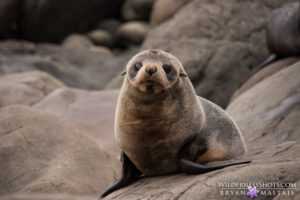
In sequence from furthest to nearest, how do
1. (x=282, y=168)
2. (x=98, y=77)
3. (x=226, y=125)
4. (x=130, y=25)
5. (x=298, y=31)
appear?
(x=130, y=25)
(x=98, y=77)
(x=298, y=31)
(x=226, y=125)
(x=282, y=168)

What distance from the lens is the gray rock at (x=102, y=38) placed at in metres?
17.0

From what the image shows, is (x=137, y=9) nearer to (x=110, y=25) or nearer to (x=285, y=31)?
(x=110, y=25)

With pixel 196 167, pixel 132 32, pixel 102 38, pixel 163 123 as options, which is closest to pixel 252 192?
pixel 196 167

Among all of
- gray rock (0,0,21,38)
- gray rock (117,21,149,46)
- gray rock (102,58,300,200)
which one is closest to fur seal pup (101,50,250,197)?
gray rock (102,58,300,200)

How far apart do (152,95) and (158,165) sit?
2.24ft

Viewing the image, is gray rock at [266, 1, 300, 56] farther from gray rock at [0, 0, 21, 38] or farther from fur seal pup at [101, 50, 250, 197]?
gray rock at [0, 0, 21, 38]

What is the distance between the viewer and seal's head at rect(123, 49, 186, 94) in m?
3.33

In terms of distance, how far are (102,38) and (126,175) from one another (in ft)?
43.8

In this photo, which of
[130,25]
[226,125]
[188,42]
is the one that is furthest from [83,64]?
[226,125]

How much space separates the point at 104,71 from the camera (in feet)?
45.0

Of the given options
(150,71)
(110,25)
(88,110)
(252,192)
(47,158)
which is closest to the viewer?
(252,192)

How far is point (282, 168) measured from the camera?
2.99 m

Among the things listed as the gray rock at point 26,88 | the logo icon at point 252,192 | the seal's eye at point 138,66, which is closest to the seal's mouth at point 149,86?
the seal's eye at point 138,66

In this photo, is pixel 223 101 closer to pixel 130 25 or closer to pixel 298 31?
pixel 298 31
